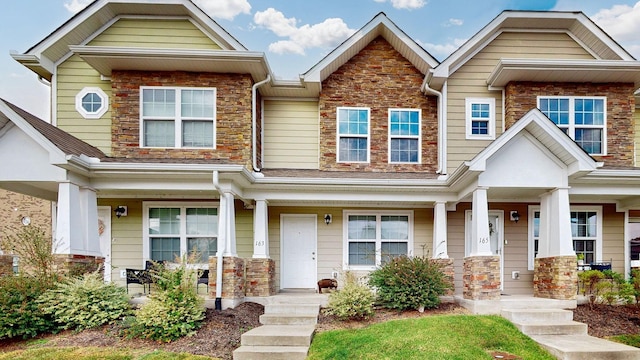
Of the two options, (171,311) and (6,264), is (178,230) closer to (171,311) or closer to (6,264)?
(6,264)

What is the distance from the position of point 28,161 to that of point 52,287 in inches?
99.6

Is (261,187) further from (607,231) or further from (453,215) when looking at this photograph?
(607,231)

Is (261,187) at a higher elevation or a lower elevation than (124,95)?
lower

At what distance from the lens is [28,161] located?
8.04 metres

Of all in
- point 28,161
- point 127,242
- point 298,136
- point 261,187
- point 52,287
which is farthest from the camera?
point 298,136

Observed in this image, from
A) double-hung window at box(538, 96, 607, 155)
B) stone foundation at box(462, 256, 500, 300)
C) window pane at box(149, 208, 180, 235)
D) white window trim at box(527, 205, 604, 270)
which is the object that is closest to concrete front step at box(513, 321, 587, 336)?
stone foundation at box(462, 256, 500, 300)

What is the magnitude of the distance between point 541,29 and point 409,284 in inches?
307

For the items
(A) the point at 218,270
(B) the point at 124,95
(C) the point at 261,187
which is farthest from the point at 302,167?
(B) the point at 124,95

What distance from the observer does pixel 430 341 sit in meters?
6.52

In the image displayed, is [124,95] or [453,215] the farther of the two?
[453,215]

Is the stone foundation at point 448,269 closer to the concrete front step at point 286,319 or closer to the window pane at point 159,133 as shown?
the concrete front step at point 286,319

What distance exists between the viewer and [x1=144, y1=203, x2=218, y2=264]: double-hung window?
1049 centimetres

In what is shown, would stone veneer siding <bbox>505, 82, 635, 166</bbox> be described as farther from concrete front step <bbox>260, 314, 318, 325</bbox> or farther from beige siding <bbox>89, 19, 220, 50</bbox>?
beige siding <bbox>89, 19, 220, 50</bbox>

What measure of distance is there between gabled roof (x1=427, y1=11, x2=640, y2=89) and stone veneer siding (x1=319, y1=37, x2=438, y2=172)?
749 mm
